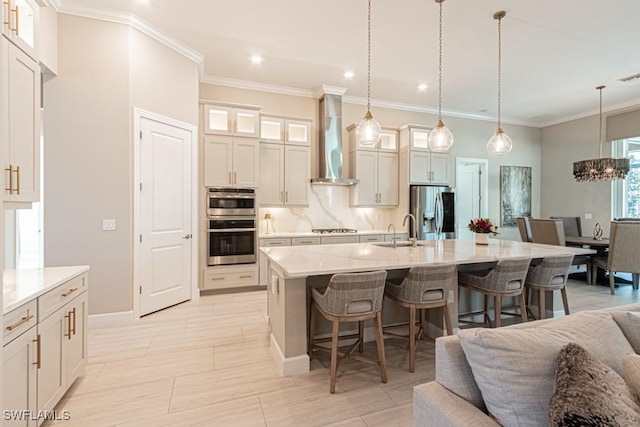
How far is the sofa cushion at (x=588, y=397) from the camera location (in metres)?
0.75

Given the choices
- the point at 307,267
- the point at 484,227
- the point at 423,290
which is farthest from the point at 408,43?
the point at 307,267

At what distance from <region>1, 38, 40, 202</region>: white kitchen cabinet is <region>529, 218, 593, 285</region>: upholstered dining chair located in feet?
20.5

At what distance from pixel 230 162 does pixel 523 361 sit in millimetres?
4276

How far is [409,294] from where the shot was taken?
95.6 inches

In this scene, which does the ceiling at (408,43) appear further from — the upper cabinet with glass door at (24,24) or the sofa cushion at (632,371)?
the sofa cushion at (632,371)

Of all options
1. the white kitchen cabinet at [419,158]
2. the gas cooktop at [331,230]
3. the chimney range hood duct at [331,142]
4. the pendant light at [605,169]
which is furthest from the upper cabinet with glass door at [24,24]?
the pendant light at [605,169]

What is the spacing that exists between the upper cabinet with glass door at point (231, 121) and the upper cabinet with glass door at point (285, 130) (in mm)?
255

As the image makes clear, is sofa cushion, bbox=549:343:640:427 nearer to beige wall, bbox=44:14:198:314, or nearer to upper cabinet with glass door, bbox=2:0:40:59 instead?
upper cabinet with glass door, bbox=2:0:40:59

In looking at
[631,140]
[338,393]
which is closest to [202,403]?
[338,393]

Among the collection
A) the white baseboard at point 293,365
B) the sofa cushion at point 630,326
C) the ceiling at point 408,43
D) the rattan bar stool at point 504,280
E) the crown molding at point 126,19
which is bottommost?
the white baseboard at point 293,365

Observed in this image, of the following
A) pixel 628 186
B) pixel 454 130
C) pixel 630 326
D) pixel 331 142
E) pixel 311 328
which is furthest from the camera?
pixel 454 130

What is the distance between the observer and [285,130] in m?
5.06

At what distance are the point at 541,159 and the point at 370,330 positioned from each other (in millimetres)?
6908

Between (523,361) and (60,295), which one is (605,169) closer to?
(523,361)
